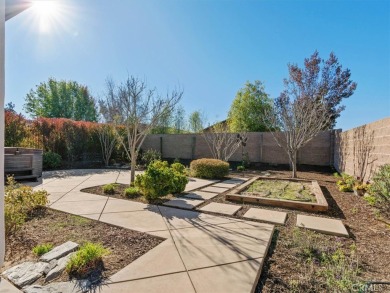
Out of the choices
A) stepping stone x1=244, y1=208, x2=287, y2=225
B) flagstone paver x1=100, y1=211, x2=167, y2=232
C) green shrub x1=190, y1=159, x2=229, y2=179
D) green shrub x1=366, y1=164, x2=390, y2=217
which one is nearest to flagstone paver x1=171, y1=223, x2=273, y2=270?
flagstone paver x1=100, y1=211, x2=167, y2=232

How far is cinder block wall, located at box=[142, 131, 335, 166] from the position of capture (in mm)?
10211

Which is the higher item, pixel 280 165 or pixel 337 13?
pixel 337 13

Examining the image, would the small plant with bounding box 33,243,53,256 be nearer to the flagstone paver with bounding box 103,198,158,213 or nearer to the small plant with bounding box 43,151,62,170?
the flagstone paver with bounding box 103,198,158,213

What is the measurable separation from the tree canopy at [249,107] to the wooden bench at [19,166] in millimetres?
13048

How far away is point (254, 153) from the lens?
448 inches

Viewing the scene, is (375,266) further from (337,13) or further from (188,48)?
(188,48)

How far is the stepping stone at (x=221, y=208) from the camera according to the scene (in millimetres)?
3657

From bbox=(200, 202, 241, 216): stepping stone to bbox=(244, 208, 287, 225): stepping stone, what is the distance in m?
0.24

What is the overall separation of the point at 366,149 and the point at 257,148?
5.97 metres

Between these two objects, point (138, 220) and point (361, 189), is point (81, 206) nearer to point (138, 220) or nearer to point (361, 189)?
point (138, 220)

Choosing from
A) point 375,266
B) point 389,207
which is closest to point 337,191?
point 389,207

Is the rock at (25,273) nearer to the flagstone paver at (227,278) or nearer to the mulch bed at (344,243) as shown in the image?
the flagstone paver at (227,278)

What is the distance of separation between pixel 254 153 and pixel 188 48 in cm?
657

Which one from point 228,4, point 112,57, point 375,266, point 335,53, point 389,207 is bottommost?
point 375,266
